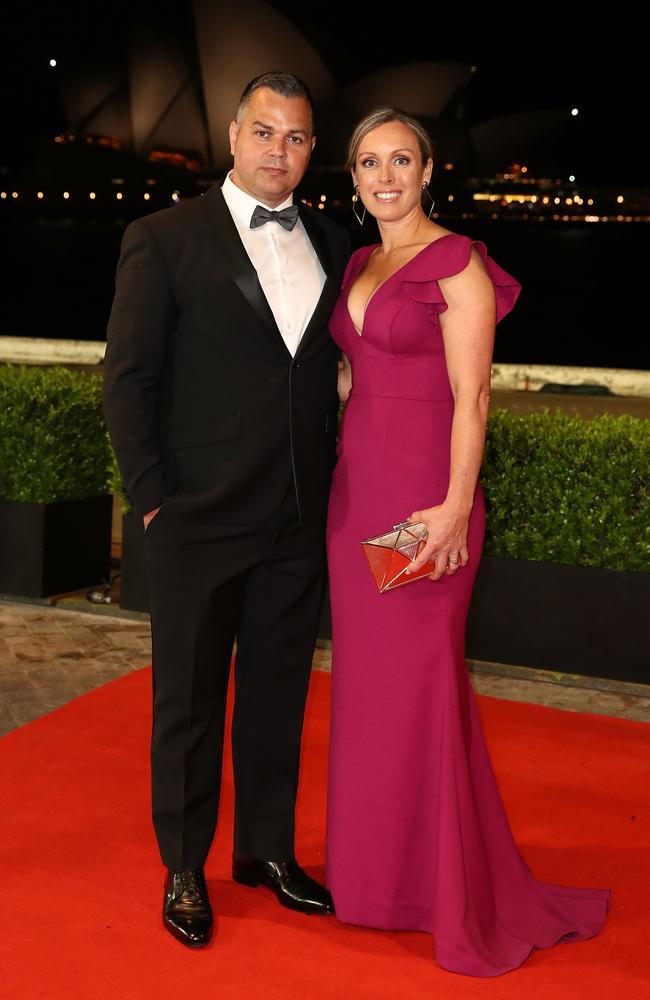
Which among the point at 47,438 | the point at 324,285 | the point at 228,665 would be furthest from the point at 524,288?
the point at 228,665

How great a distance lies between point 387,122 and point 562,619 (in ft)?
9.06

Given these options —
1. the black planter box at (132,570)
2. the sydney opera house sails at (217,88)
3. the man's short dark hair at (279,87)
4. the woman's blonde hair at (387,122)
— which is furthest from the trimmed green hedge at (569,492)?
the sydney opera house sails at (217,88)

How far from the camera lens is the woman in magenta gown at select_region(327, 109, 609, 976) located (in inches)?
111

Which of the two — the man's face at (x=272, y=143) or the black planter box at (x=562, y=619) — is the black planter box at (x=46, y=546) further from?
the man's face at (x=272, y=143)

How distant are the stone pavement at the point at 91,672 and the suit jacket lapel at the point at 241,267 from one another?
221 centimetres

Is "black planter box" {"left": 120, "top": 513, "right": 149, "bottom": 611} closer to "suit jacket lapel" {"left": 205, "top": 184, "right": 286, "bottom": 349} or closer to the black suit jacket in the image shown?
the black suit jacket

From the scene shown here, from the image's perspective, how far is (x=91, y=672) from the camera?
16.7ft

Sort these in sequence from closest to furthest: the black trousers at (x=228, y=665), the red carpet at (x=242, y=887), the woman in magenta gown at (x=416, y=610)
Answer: the red carpet at (x=242, y=887) < the woman in magenta gown at (x=416, y=610) < the black trousers at (x=228, y=665)

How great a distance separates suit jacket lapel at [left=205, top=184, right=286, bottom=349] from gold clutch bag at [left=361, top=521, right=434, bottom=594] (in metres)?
0.54

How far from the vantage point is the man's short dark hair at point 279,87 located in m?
2.88

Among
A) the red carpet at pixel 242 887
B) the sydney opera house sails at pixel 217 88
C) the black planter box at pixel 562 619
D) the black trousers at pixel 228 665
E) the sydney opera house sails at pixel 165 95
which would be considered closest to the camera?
the red carpet at pixel 242 887

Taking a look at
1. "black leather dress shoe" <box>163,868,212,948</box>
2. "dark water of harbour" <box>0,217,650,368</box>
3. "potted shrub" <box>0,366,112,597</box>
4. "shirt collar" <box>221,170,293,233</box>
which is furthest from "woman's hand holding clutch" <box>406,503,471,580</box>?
"dark water of harbour" <box>0,217,650,368</box>

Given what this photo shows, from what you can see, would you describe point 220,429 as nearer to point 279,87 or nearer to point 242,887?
point 279,87

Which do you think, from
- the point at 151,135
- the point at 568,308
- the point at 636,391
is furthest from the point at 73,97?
the point at 636,391
